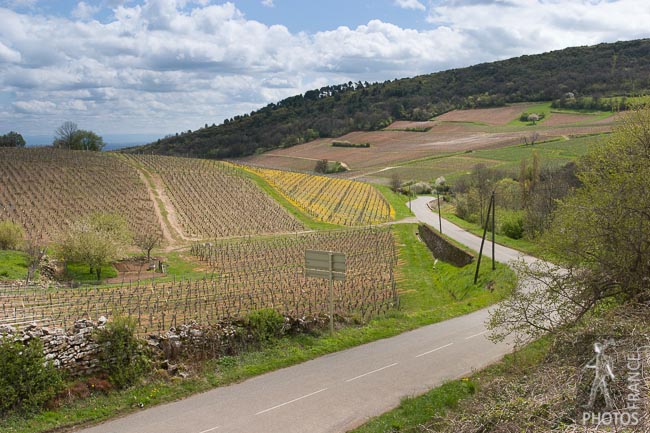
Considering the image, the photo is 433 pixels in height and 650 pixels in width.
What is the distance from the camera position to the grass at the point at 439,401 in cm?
1202

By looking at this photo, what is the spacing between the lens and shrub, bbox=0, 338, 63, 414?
1276 centimetres

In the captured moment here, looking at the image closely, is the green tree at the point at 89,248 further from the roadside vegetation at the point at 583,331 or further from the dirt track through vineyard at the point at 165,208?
the roadside vegetation at the point at 583,331

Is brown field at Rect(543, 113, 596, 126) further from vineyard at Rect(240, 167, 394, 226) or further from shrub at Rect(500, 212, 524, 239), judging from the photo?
shrub at Rect(500, 212, 524, 239)

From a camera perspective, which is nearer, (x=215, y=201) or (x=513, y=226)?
(x=513, y=226)

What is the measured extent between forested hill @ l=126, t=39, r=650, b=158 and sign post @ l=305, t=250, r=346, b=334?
126 m

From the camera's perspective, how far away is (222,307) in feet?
75.0

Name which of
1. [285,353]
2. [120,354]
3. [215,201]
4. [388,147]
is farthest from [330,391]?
[388,147]

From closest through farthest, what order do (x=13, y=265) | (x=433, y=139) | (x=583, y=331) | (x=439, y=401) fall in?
(x=583, y=331)
(x=439, y=401)
(x=13, y=265)
(x=433, y=139)

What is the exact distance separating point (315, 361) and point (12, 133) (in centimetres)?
11053

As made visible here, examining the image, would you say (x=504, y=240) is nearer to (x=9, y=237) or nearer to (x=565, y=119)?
(x=9, y=237)

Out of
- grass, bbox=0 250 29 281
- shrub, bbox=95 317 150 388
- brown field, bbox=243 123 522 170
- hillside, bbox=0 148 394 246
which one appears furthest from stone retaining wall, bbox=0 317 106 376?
brown field, bbox=243 123 522 170

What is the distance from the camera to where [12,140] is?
104m

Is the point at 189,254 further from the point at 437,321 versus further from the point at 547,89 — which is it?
the point at 547,89

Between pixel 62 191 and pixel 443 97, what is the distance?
141m
